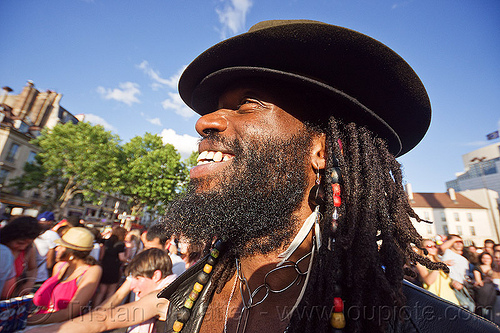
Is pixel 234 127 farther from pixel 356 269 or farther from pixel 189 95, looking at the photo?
pixel 356 269

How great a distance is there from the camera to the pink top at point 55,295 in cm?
345

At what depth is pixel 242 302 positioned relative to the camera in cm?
167

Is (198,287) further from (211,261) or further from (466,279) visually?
(466,279)

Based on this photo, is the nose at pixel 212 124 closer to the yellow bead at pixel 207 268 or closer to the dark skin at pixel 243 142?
the dark skin at pixel 243 142

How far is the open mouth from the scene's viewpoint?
1.70 m

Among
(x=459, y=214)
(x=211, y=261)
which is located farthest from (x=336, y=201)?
(x=459, y=214)

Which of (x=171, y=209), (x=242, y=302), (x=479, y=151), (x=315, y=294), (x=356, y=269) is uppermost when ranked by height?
(x=479, y=151)

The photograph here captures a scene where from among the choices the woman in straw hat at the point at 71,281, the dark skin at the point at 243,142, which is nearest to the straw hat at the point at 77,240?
the woman in straw hat at the point at 71,281

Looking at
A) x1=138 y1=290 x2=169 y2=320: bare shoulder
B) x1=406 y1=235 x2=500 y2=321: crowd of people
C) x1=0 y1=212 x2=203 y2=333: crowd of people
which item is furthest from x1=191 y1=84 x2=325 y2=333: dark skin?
x1=406 y1=235 x2=500 y2=321: crowd of people

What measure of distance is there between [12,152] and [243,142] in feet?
123

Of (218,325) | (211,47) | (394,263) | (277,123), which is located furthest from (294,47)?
(218,325)

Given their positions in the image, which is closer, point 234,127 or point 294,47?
point 294,47

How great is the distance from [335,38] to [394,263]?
1352mm

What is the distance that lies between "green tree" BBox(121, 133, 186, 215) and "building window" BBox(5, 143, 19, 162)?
12.0 meters
